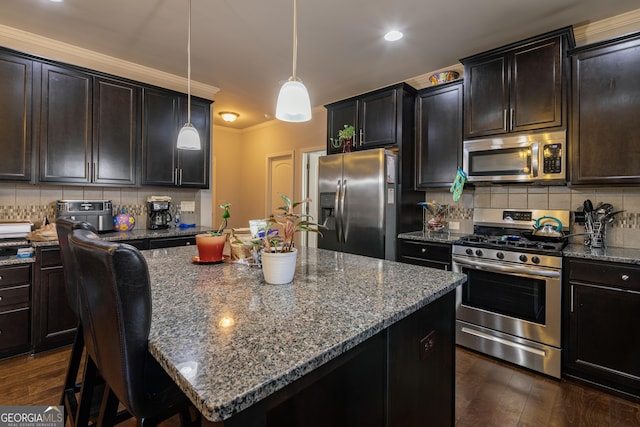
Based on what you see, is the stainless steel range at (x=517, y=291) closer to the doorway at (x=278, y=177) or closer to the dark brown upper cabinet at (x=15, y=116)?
the doorway at (x=278, y=177)

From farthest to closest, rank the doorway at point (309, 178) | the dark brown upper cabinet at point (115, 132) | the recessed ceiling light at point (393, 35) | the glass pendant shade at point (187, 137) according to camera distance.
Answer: the doorway at point (309, 178), the dark brown upper cabinet at point (115, 132), the recessed ceiling light at point (393, 35), the glass pendant shade at point (187, 137)

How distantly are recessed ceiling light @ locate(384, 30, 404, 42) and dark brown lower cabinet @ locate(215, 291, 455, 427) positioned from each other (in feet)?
7.42

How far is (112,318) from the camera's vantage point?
0.76m

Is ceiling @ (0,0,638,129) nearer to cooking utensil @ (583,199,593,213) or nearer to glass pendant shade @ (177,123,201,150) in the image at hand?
glass pendant shade @ (177,123,201,150)

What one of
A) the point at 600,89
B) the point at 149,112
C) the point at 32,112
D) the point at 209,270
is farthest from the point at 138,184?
the point at 600,89

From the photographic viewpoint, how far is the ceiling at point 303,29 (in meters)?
2.28

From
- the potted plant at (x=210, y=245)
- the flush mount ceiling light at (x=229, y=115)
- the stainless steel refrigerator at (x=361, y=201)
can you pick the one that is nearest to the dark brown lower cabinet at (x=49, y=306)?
the potted plant at (x=210, y=245)

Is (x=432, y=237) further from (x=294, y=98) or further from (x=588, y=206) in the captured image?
(x=294, y=98)

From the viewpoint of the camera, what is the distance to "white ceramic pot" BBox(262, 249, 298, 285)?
49.4 inches

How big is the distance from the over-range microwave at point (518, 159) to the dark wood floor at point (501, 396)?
1.52m

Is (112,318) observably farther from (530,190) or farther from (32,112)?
(530,190)

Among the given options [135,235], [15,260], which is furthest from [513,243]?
[15,260]

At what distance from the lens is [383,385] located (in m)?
1.08

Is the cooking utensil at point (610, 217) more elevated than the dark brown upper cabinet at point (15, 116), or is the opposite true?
the dark brown upper cabinet at point (15, 116)
